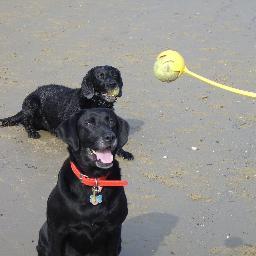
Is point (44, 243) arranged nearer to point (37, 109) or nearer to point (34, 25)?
point (37, 109)

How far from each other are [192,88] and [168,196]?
11.3ft

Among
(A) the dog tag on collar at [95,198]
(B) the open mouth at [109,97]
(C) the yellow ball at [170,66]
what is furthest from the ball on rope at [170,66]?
(B) the open mouth at [109,97]

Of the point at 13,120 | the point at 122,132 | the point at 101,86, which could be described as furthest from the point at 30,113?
the point at 122,132

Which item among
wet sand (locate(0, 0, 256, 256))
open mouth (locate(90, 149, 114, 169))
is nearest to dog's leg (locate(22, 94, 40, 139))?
wet sand (locate(0, 0, 256, 256))

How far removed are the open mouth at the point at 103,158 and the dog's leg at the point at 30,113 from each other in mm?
3602

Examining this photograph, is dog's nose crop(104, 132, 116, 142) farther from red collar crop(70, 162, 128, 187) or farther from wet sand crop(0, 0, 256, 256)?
wet sand crop(0, 0, 256, 256)

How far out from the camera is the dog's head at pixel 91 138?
4773 mm

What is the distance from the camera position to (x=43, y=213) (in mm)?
6219

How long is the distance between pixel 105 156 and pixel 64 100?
3684mm

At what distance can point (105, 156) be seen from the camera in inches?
188

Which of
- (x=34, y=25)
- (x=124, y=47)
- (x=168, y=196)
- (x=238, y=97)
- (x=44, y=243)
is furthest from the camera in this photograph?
(x=34, y=25)

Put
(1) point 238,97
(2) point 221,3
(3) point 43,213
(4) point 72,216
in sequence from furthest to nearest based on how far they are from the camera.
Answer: (2) point 221,3, (1) point 238,97, (3) point 43,213, (4) point 72,216

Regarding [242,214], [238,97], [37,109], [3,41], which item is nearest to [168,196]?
[242,214]

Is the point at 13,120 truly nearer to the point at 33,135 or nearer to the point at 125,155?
the point at 33,135
